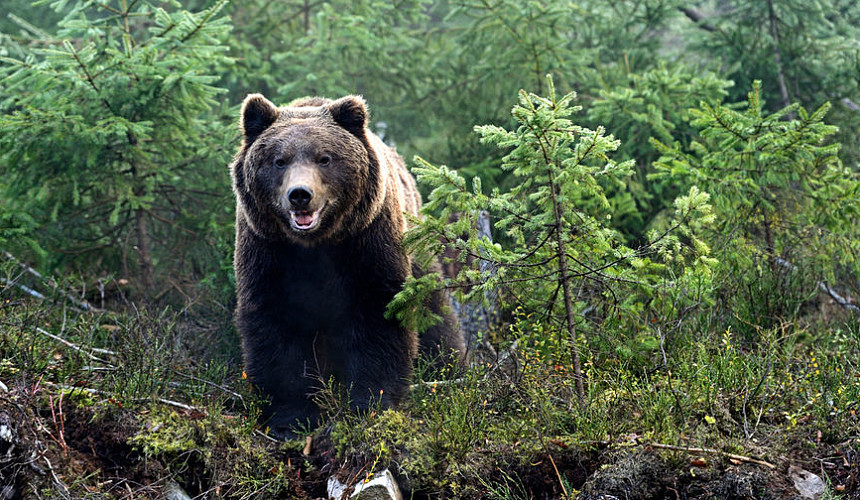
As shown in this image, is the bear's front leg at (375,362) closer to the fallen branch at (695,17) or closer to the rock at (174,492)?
the rock at (174,492)

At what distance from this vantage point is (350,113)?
5793 mm

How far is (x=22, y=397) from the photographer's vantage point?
4340mm

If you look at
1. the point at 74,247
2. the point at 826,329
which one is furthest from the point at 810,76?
the point at 74,247

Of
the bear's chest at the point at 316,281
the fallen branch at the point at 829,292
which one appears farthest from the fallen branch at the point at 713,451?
the fallen branch at the point at 829,292

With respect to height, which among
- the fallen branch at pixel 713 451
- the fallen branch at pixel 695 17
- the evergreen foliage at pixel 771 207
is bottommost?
the fallen branch at pixel 713 451

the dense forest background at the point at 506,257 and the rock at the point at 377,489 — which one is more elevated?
the dense forest background at the point at 506,257

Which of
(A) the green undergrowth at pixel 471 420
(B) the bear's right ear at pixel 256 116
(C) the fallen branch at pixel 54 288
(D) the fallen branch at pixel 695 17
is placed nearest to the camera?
(A) the green undergrowth at pixel 471 420

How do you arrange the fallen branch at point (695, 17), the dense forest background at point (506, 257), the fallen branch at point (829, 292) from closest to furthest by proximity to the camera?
1. the dense forest background at point (506, 257)
2. the fallen branch at point (829, 292)
3. the fallen branch at point (695, 17)

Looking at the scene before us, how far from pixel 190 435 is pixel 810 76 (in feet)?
25.8

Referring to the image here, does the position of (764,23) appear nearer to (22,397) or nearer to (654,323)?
(654,323)

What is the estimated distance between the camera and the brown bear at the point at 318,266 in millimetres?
5465

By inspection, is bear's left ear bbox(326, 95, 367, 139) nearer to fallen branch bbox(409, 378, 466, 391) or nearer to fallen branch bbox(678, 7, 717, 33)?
fallen branch bbox(409, 378, 466, 391)

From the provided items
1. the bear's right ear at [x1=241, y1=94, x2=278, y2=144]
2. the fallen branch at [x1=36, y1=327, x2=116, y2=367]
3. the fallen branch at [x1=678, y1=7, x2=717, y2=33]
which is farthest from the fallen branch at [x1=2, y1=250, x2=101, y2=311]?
the fallen branch at [x1=678, y1=7, x2=717, y2=33]

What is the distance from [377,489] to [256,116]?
2.78m
